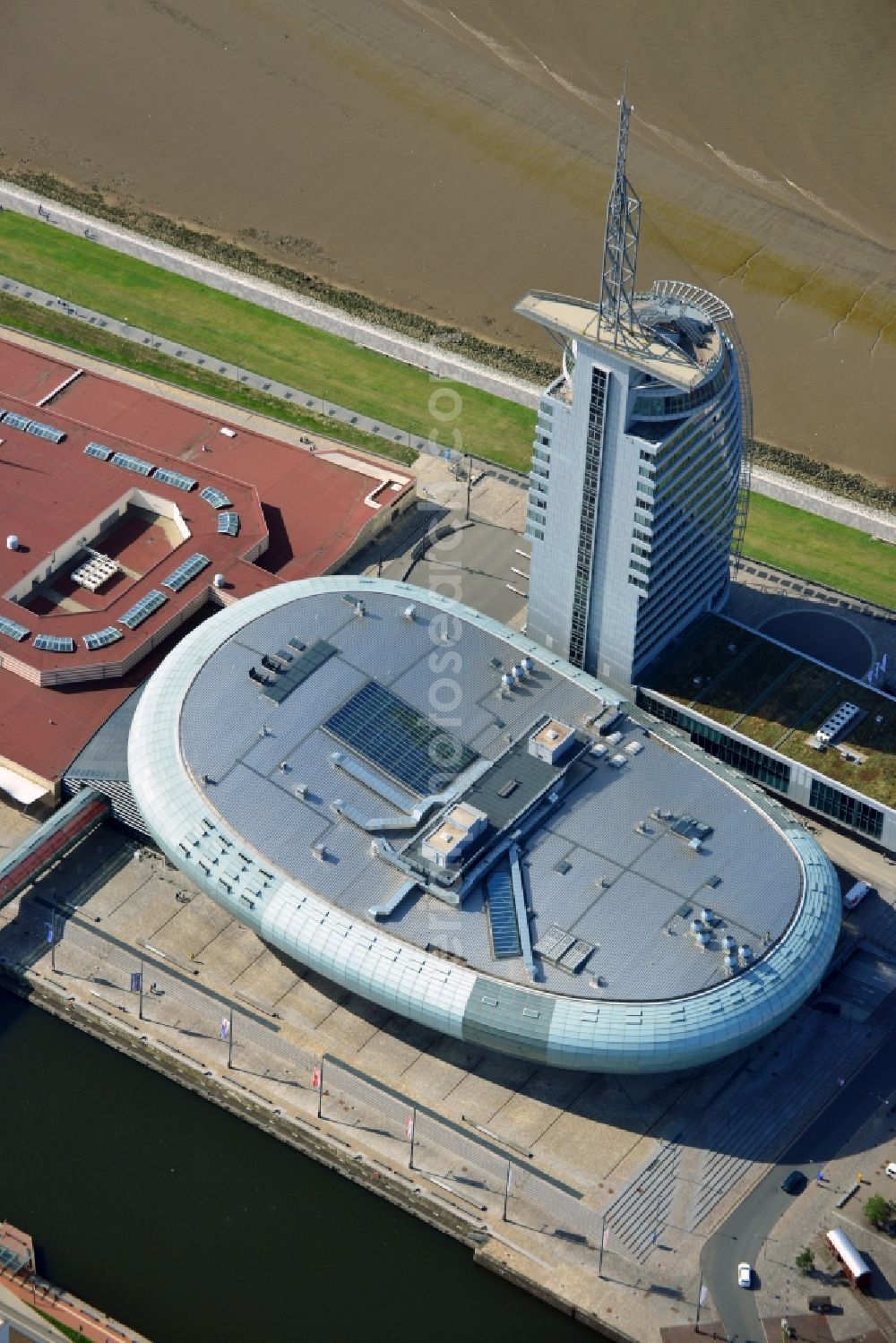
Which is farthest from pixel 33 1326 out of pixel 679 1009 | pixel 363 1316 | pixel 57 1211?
pixel 679 1009

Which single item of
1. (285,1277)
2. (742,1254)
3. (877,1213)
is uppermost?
(877,1213)

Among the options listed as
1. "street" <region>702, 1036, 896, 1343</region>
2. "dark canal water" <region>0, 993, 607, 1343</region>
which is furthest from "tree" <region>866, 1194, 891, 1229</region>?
"dark canal water" <region>0, 993, 607, 1343</region>

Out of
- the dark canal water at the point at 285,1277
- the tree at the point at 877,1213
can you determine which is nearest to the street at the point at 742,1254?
the tree at the point at 877,1213

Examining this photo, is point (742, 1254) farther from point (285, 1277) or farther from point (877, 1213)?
point (285, 1277)

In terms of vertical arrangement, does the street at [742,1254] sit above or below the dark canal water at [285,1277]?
above

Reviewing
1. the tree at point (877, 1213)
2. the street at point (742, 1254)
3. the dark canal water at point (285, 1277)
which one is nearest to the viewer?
the street at point (742, 1254)

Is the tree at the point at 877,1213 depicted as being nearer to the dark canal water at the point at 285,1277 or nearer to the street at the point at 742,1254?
the street at the point at 742,1254

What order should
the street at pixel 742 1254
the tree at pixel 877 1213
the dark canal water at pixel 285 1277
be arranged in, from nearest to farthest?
the street at pixel 742 1254
the dark canal water at pixel 285 1277
the tree at pixel 877 1213

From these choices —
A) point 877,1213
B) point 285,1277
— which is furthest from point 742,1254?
point 285,1277
